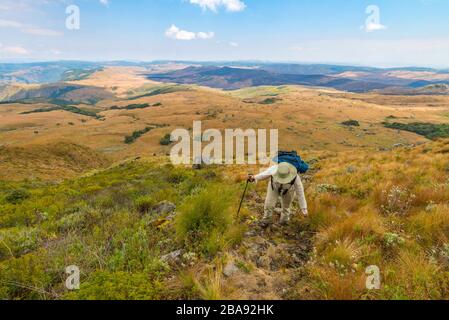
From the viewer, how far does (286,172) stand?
652cm

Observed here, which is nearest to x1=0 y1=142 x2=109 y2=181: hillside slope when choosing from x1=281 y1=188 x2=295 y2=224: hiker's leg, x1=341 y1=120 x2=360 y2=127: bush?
x1=281 y1=188 x2=295 y2=224: hiker's leg

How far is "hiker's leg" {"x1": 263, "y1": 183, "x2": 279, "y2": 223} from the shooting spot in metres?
7.13

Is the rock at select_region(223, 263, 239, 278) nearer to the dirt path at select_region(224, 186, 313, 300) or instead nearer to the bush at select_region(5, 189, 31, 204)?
the dirt path at select_region(224, 186, 313, 300)

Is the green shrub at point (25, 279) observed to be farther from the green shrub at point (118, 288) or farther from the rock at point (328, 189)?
the rock at point (328, 189)

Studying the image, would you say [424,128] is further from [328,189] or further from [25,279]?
[25,279]

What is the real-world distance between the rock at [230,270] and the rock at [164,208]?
175 inches

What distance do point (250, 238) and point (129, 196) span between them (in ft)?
25.7

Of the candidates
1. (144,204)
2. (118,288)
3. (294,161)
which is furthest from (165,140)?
(118,288)

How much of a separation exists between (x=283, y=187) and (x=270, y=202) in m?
0.59

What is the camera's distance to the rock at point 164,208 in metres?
9.13

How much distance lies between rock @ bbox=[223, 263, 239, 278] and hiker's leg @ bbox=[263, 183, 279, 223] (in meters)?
2.45

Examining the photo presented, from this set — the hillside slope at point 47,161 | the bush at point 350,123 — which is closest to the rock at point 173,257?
the hillside slope at point 47,161
